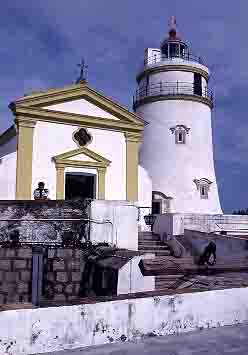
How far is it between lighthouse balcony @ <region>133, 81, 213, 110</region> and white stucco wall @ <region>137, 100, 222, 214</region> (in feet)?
0.83

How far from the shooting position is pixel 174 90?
21094 mm

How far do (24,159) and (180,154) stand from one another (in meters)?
9.02

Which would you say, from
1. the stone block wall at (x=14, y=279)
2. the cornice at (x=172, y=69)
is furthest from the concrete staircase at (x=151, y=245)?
the cornice at (x=172, y=69)

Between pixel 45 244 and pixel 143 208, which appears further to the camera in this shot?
pixel 143 208

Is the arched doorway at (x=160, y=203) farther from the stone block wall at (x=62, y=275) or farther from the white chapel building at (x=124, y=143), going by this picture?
the stone block wall at (x=62, y=275)

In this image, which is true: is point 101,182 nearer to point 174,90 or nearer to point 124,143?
point 124,143

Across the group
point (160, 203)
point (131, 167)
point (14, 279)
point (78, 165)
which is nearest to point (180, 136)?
point (160, 203)

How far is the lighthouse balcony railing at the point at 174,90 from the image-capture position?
69.2 feet

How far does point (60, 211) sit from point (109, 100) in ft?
23.0

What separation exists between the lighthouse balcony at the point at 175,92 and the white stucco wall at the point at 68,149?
534cm

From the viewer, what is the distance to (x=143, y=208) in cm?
1741

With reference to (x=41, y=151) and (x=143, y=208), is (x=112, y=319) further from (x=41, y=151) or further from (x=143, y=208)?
(x=143, y=208)

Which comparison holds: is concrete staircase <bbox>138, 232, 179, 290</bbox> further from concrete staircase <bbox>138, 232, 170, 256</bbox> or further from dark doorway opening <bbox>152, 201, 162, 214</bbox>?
dark doorway opening <bbox>152, 201, 162, 214</bbox>

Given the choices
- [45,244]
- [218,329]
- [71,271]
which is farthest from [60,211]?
[218,329]
